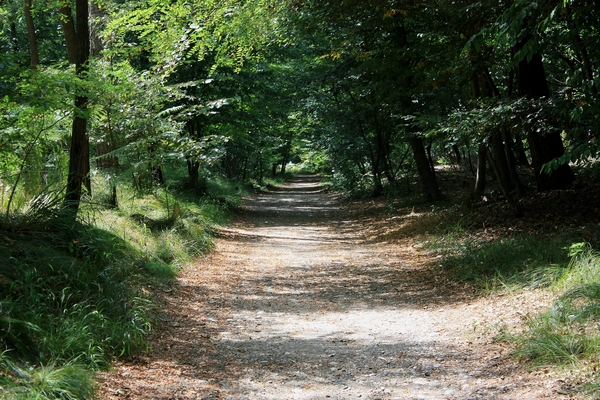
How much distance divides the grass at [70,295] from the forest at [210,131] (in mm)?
22

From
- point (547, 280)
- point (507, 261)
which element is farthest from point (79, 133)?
point (547, 280)

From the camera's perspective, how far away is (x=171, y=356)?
5535 millimetres

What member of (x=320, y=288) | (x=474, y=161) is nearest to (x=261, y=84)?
(x=474, y=161)

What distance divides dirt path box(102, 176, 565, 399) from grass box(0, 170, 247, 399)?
324 mm

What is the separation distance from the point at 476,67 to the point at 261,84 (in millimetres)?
9756

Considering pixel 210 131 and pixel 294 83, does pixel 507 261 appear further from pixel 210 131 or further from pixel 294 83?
pixel 210 131

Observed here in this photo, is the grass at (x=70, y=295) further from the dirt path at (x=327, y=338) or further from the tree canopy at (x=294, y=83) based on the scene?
the tree canopy at (x=294, y=83)

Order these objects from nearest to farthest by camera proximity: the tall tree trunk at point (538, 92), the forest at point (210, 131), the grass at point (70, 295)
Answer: the grass at point (70, 295)
the forest at point (210, 131)
the tall tree trunk at point (538, 92)

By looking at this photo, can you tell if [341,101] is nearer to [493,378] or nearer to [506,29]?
[506,29]

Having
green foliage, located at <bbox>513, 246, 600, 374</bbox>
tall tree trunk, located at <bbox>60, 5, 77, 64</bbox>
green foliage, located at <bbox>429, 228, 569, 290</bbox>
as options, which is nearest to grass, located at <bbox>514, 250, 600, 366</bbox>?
green foliage, located at <bbox>513, 246, 600, 374</bbox>

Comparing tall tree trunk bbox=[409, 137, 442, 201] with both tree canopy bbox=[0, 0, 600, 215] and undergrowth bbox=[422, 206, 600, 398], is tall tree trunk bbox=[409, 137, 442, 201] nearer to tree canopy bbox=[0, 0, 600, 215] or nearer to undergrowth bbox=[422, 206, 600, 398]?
tree canopy bbox=[0, 0, 600, 215]

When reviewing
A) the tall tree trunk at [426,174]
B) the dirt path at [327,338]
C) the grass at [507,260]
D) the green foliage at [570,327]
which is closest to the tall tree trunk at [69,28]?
the dirt path at [327,338]

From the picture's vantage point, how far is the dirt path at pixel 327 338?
15.2 ft

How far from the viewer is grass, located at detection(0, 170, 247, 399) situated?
4.21 meters
